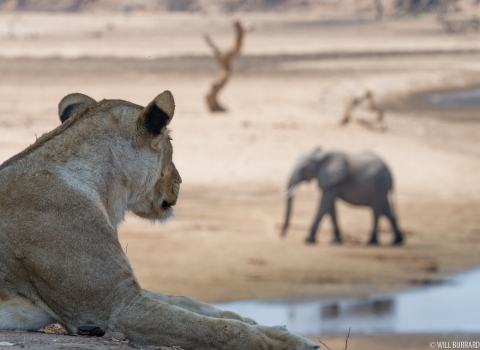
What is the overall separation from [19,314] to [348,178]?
10.9m

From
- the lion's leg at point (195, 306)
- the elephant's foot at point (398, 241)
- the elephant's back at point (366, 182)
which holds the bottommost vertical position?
the lion's leg at point (195, 306)

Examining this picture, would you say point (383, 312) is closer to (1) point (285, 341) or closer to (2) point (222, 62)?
(1) point (285, 341)

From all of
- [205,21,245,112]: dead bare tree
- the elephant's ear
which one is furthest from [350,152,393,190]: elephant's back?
[205,21,245,112]: dead bare tree

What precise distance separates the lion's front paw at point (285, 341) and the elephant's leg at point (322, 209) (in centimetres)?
971

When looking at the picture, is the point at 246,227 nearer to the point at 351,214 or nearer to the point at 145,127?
the point at 351,214

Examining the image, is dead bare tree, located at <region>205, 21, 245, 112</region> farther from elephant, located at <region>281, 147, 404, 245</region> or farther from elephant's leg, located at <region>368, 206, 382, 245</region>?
elephant's leg, located at <region>368, 206, 382, 245</region>

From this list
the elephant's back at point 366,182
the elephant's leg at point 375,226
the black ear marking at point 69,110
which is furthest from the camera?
the elephant's back at point 366,182

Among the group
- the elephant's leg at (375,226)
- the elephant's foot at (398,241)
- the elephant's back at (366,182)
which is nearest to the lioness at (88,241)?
the elephant's leg at (375,226)

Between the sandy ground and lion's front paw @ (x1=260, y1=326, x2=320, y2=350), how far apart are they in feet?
3.05

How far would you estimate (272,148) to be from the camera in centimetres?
1772

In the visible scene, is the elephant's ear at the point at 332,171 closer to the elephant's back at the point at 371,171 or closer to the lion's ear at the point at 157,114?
the elephant's back at the point at 371,171

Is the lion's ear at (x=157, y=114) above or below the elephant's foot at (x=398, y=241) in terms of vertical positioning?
below

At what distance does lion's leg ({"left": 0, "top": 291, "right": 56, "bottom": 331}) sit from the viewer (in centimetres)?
340

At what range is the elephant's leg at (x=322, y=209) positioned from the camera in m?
13.2
